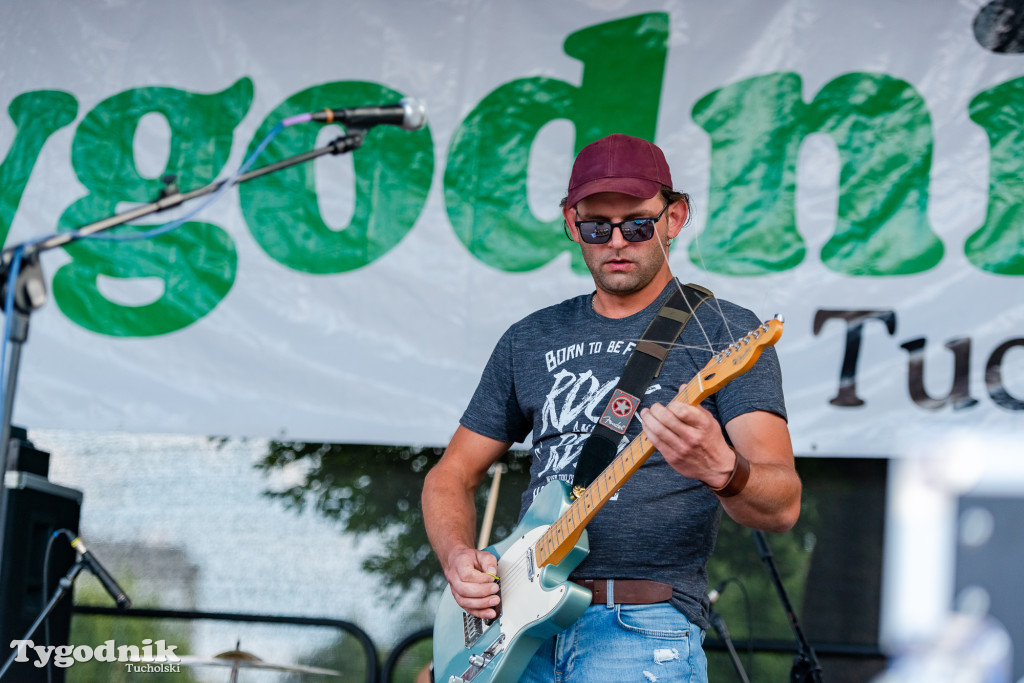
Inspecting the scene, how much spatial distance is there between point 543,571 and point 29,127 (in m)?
3.05

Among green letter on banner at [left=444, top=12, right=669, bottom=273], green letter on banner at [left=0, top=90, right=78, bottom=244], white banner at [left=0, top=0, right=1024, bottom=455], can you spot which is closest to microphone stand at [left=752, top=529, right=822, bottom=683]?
white banner at [left=0, top=0, right=1024, bottom=455]

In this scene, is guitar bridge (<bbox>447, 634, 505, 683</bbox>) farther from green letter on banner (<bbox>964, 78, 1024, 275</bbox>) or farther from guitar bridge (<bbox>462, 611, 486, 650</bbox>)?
Result: green letter on banner (<bbox>964, 78, 1024, 275</bbox>)

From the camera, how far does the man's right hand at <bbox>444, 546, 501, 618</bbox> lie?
229 centimetres

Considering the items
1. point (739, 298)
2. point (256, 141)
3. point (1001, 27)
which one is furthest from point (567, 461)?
point (1001, 27)

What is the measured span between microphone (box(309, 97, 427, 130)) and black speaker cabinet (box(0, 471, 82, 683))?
1.99 m

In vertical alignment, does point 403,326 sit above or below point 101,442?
above

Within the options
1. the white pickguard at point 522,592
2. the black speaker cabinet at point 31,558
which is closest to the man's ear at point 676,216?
the white pickguard at point 522,592

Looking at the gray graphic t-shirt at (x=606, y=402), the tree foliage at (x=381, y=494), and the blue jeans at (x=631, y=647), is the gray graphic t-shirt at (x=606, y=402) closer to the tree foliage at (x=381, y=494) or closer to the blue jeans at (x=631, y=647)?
the blue jeans at (x=631, y=647)

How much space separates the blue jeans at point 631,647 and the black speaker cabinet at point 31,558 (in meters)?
2.13

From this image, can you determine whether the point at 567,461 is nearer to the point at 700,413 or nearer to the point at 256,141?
the point at 700,413

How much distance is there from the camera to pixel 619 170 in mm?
2432

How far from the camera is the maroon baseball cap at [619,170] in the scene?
241 centimetres

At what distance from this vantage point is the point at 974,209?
3.53 m

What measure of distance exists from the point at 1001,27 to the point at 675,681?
108 inches
